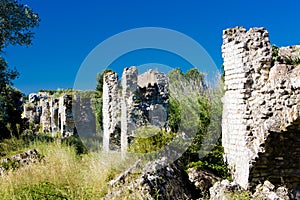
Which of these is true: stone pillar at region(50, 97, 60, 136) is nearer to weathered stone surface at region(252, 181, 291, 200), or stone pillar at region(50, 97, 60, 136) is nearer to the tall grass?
the tall grass

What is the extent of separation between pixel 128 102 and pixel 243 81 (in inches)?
250

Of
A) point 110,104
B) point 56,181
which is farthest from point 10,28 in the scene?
point 56,181

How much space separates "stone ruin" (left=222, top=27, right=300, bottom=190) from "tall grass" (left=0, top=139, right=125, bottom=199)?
2.98 m

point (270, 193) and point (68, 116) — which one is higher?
point (68, 116)

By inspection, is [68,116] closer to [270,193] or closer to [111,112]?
[111,112]

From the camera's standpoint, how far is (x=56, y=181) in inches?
325

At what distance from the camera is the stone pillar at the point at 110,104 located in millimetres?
15391

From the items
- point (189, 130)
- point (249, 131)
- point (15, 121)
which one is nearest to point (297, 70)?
point (249, 131)

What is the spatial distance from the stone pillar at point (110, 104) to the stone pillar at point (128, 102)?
1.12m

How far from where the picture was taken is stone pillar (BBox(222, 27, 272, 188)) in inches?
325

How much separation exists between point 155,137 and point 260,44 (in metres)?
4.49

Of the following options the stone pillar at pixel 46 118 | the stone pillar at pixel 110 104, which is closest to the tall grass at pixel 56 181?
the stone pillar at pixel 110 104

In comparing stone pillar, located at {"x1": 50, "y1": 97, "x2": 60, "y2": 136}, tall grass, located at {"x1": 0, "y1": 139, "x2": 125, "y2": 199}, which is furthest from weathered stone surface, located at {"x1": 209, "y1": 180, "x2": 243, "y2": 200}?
stone pillar, located at {"x1": 50, "y1": 97, "x2": 60, "y2": 136}

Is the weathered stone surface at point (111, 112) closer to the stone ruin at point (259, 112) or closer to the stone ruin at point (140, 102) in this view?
the stone ruin at point (140, 102)
